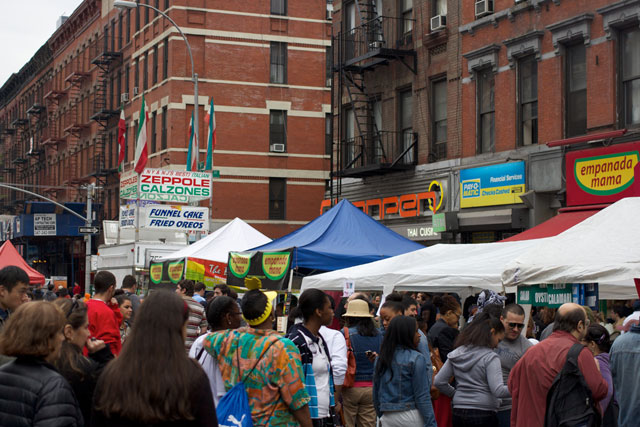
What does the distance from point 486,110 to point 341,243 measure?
7631 millimetres

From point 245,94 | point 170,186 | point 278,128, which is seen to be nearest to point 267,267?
point 170,186

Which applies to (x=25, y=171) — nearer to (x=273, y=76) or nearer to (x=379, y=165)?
(x=273, y=76)

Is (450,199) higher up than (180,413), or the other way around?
(450,199)

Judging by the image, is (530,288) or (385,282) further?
(385,282)

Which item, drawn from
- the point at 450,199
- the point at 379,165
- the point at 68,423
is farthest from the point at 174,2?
the point at 68,423

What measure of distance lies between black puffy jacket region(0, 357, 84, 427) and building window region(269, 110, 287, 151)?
39.3m

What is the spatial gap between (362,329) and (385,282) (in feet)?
12.8

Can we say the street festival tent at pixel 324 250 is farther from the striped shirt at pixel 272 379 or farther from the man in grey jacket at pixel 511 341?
the striped shirt at pixel 272 379

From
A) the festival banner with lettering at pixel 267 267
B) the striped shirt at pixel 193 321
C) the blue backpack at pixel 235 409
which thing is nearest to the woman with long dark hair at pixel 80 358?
the blue backpack at pixel 235 409

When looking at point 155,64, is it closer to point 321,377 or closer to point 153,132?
point 153,132

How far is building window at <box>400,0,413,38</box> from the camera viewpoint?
2733cm

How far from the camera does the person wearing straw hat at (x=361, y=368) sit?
32.1 feet

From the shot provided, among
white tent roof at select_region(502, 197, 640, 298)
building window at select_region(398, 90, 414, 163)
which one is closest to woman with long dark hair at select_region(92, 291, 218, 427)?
Answer: white tent roof at select_region(502, 197, 640, 298)

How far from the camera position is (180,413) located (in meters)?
4.14
